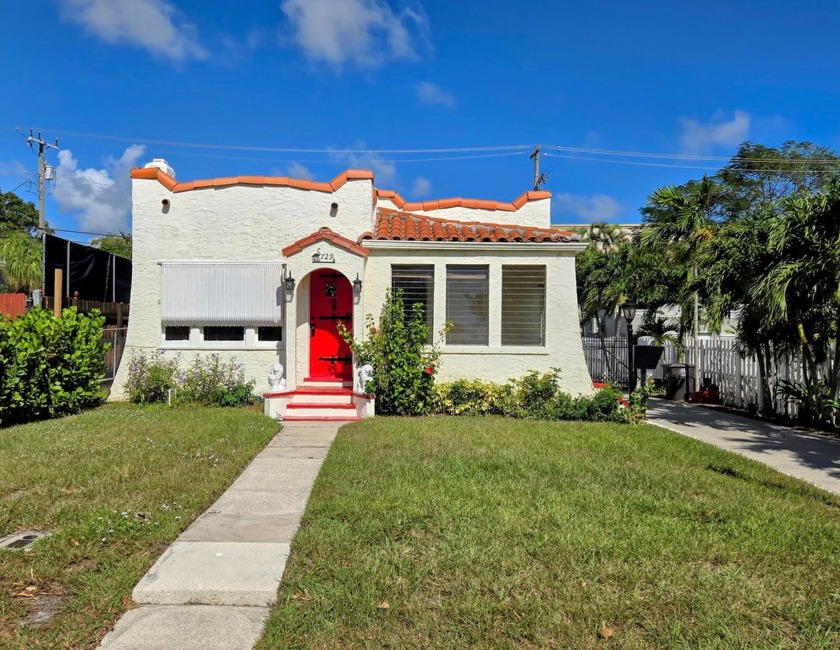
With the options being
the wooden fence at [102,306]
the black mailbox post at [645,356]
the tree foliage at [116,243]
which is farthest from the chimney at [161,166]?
the tree foliage at [116,243]

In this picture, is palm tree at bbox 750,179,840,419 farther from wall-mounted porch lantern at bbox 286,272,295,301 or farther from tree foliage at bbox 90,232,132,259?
tree foliage at bbox 90,232,132,259

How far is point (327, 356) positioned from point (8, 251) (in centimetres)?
1695

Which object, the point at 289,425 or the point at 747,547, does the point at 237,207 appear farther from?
the point at 747,547

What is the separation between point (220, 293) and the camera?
1018 centimetres

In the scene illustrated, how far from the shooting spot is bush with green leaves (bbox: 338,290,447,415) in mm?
9055

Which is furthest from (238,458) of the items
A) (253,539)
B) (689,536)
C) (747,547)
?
(747,547)

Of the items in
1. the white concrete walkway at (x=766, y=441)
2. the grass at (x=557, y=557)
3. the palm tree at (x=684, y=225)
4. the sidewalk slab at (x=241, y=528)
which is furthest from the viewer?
the palm tree at (x=684, y=225)

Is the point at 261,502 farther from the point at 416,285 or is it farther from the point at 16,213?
the point at 16,213

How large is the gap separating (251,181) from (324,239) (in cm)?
223

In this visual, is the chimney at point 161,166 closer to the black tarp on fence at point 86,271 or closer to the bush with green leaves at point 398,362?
the black tarp on fence at point 86,271

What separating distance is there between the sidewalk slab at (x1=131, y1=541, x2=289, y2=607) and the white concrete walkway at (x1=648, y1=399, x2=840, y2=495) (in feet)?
19.3

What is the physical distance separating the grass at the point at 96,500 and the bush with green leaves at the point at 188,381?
1.32 metres

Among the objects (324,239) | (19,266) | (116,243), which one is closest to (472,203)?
(324,239)

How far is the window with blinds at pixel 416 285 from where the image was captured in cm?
998
